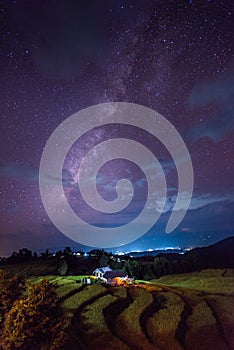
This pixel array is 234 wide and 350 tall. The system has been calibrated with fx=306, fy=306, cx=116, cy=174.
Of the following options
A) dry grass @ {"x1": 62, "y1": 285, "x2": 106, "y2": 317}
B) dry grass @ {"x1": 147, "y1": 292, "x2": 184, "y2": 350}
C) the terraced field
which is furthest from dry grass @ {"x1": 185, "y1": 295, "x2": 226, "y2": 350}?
dry grass @ {"x1": 62, "y1": 285, "x2": 106, "y2": 317}

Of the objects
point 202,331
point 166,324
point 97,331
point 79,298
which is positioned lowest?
point 202,331

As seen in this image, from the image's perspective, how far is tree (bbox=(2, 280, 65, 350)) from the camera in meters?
24.6

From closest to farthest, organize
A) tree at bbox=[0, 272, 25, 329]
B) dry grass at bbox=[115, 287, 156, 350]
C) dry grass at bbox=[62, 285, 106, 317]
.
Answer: tree at bbox=[0, 272, 25, 329] < dry grass at bbox=[115, 287, 156, 350] < dry grass at bbox=[62, 285, 106, 317]

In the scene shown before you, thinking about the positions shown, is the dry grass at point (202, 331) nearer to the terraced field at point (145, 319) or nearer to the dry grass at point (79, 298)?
the terraced field at point (145, 319)

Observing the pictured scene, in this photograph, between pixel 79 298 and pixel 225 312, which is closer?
pixel 225 312

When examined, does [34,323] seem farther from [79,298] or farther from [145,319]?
[79,298]

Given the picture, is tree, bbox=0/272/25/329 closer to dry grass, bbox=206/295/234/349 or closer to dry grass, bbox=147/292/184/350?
dry grass, bbox=147/292/184/350

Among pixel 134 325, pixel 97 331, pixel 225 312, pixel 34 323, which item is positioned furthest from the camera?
pixel 225 312

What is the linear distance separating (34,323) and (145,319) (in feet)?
53.6

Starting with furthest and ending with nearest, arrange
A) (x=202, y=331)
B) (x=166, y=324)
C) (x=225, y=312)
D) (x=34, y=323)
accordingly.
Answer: (x=225, y=312) → (x=166, y=324) → (x=202, y=331) → (x=34, y=323)

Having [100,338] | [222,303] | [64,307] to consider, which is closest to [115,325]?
[100,338]

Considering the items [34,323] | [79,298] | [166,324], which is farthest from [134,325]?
[34,323]

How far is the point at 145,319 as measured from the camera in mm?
37438

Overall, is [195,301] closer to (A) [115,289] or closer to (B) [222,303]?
(B) [222,303]
